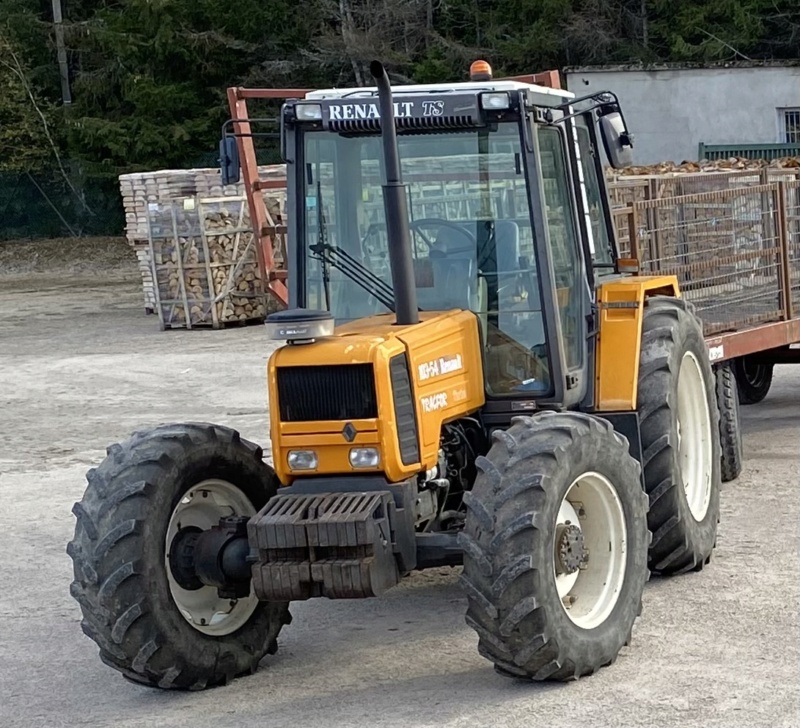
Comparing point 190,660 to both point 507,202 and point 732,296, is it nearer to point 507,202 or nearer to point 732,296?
point 507,202

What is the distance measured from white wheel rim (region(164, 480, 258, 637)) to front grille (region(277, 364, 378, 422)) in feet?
2.07

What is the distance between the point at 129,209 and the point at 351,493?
19.2 metres

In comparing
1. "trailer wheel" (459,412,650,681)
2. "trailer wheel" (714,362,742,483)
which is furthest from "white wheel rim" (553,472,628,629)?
"trailer wheel" (714,362,742,483)

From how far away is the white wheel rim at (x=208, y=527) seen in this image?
658 cm

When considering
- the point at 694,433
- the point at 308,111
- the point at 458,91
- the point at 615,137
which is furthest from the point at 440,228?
the point at 694,433

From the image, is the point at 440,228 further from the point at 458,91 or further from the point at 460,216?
the point at 458,91

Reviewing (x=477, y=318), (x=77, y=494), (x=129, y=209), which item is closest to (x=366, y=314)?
(x=477, y=318)

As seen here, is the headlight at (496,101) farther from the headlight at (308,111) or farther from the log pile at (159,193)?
the log pile at (159,193)

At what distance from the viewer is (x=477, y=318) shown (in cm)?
689

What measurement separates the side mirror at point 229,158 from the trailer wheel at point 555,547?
1.88m

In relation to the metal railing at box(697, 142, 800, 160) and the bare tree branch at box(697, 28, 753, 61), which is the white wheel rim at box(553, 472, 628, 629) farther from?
the bare tree branch at box(697, 28, 753, 61)

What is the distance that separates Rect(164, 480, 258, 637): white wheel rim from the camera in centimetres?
658

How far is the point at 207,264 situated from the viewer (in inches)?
885

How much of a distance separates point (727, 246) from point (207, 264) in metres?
12.9
